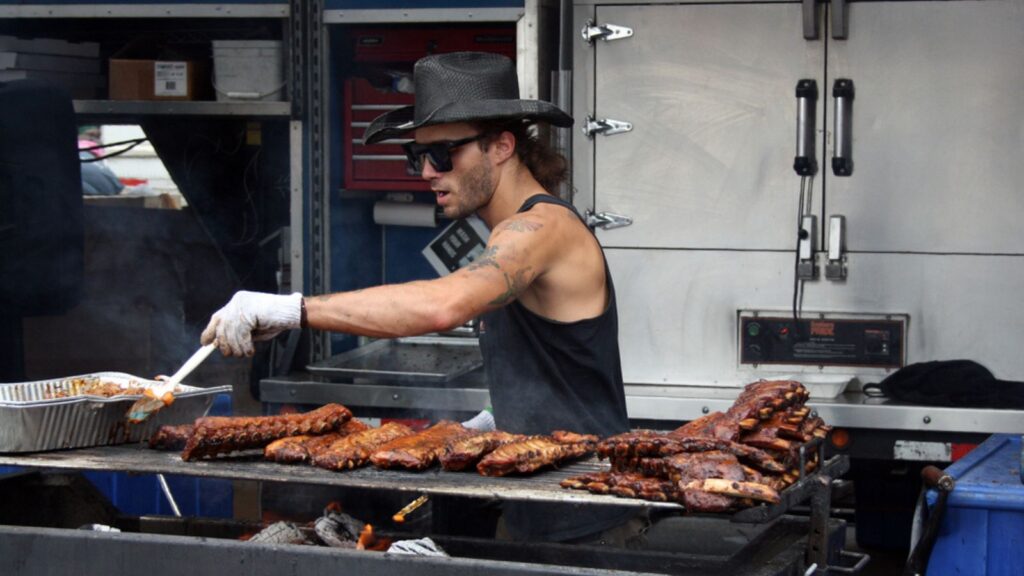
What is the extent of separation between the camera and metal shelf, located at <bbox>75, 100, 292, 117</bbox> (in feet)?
21.5

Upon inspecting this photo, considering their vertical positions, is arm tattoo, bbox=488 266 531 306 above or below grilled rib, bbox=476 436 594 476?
above

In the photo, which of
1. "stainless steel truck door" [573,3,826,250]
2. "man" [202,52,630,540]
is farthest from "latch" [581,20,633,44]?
"man" [202,52,630,540]

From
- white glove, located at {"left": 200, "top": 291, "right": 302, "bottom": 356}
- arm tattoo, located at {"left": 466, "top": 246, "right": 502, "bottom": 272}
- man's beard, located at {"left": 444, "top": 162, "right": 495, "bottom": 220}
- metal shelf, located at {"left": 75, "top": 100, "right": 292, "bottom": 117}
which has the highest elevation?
metal shelf, located at {"left": 75, "top": 100, "right": 292, "bottom": 117}

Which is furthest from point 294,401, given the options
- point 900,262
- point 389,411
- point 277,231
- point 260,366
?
point 900,262

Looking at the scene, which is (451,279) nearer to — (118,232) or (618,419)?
(618,419)

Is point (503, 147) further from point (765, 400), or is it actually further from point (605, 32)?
point (605, 32)

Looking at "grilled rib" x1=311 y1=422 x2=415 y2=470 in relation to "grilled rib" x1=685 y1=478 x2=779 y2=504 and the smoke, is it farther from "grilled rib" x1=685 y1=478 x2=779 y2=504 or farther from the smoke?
the smoke

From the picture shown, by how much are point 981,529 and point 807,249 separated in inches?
76.6

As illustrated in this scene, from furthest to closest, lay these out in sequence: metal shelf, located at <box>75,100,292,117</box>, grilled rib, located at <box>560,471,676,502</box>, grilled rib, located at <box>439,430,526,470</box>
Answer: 1. metal shelf, located at <box>75,100,292,117</box>
2. grilled rib, located at <box>439,430,526,470</box>
3. grilled rib, located at <box>560,471,676,502</box>

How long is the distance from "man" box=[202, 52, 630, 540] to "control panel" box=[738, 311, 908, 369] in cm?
216

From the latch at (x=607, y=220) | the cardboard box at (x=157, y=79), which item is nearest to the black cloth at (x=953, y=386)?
the latch at (x=607, y=220)

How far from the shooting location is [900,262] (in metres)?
5.93

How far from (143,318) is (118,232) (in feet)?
2.11

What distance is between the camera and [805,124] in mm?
5887
